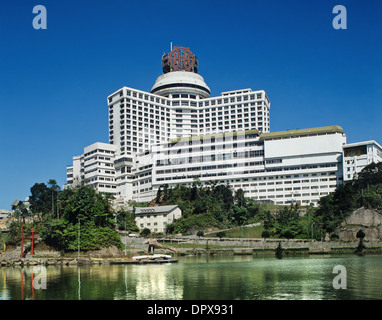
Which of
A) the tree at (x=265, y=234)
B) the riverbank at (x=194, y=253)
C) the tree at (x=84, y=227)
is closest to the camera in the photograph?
the riverbank at (x=194, y=253)

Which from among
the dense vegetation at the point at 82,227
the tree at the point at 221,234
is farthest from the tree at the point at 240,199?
the dense vegetation at the point at 82,227

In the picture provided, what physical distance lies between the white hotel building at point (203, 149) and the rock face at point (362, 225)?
17.2 m

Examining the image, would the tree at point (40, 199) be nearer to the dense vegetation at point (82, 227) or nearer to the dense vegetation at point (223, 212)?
the dense vegetation at point (82, 227)

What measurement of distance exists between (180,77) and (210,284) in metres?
110

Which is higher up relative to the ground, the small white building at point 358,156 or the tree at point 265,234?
the small white building at point 358,156

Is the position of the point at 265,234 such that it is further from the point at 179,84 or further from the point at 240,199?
the point at 179,84

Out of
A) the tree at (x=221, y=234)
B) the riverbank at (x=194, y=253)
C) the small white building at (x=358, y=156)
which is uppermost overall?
the small white building at (x=358, y=156)

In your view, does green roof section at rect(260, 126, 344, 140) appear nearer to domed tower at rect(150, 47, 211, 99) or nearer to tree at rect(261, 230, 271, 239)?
tree at rect(261, 230, 271, 239)

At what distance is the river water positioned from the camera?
3108cm

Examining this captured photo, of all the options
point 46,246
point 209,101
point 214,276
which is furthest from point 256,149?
point 214,276

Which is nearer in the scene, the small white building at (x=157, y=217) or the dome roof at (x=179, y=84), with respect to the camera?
the small white building at (x=157, y=217)

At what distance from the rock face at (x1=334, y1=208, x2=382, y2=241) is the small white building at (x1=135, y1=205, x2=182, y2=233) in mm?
32355

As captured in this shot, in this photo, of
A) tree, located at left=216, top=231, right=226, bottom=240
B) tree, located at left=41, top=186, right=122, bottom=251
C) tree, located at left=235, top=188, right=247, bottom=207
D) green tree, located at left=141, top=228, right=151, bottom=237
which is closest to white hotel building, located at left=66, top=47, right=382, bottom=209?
tree, located at left=235, top=188, right=247, bottom=207

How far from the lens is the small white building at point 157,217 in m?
89.9
